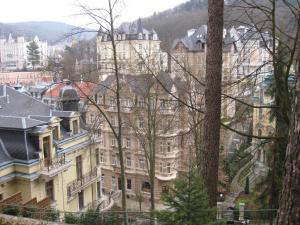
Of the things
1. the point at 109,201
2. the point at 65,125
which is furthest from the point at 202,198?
the point at 109,201

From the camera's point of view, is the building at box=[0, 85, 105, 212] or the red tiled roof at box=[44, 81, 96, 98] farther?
the red tiled roof at box=[44, 81, 96, 98]

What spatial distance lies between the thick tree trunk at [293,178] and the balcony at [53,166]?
12.9 m

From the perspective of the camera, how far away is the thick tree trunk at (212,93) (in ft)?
20.0

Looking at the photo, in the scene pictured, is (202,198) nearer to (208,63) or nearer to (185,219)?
(185,219)

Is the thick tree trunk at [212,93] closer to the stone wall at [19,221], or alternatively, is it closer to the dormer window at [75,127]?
the stone wall at [19,221]

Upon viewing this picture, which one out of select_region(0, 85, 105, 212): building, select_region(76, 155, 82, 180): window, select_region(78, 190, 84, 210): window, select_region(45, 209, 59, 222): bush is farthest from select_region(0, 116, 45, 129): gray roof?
select_region(78, 190, 84, 210): window

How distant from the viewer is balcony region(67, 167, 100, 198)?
57.3 ft

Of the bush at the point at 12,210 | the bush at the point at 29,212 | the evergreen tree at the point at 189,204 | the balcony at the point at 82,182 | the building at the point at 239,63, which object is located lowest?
the balcony at the point at 82,182

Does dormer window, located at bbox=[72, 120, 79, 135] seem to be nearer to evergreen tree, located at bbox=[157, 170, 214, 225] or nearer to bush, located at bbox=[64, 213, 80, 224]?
bush, located at bbox=[64, 213, 80, 224]

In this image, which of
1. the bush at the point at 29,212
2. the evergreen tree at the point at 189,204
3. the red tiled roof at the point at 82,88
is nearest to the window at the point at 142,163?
the red tiled roof at the point at 82,88

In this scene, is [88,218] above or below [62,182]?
above

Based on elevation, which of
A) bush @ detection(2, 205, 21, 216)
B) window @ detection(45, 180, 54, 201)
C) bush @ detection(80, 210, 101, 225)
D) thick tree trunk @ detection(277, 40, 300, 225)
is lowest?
window @ detection(45, 180, 54, 201)

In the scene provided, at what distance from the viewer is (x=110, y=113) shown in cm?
3131

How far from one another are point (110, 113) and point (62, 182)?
588 inches
